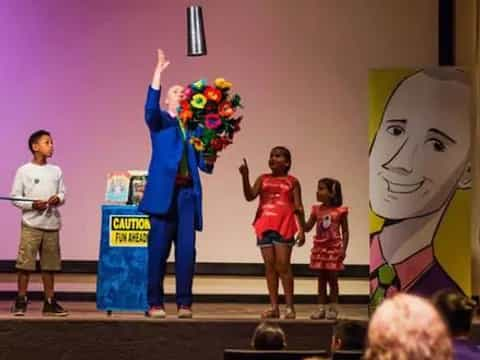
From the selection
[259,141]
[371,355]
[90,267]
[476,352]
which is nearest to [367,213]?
[259,141]

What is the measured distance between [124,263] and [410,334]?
4.41 m

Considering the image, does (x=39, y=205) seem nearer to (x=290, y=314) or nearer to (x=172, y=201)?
(x=172, y=201)

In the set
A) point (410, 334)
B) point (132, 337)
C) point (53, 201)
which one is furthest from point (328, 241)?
point (410, 334)

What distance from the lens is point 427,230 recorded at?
7.59 meters

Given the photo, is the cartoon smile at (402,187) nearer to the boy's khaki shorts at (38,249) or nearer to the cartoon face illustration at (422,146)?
the cartoon face illustration at (422,146)

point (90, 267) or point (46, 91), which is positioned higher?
point (46, 91)

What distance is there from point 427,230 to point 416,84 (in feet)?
3.47

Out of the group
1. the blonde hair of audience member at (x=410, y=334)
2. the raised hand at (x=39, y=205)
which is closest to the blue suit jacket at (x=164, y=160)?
the raised hand at (x=39, y=205)

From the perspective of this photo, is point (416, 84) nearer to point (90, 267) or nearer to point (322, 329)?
point (322, 329)

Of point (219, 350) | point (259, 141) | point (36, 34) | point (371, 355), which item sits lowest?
point (219, 350)

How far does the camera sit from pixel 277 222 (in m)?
6.56

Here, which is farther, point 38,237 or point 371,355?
point 38,237

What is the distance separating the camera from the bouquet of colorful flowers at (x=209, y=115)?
6.30 m

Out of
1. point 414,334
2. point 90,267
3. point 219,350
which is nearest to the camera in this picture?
point 414,334
